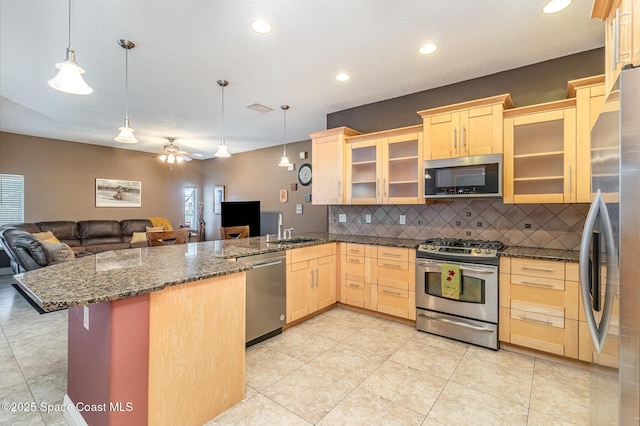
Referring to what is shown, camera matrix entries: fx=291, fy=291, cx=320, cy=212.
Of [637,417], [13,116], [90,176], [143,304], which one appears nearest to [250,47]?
[143,304]

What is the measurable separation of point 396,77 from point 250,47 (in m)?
1.59

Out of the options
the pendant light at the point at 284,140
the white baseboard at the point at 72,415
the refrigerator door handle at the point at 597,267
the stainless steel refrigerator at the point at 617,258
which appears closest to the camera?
the stainless steel refrigerator at the point at 617,258

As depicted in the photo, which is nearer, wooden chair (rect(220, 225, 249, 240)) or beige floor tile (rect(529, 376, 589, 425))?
beige floor tile (rect(529, 376, 589, 425))

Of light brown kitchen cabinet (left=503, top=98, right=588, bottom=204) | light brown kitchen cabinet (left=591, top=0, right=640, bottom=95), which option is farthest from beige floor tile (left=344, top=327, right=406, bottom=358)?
light brown kitchen cabinet (left=591, top=0, right=640, bottom=95)

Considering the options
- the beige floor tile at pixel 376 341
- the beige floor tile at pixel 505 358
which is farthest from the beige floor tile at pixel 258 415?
the beige floor tile at pixel 505 358

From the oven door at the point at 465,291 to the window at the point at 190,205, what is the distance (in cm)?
707

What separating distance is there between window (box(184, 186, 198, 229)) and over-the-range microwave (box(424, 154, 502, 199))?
7014 millimetres

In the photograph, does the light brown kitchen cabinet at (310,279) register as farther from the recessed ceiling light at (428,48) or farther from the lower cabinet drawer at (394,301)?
the recessed ceiling light at (428,48)

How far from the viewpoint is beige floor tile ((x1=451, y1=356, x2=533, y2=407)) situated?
2039 mm

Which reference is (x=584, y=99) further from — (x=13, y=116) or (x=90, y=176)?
(x=90, y=176)

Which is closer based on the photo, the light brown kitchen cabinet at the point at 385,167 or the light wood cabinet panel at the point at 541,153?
the light wood cabinet panel at the point at 541,153

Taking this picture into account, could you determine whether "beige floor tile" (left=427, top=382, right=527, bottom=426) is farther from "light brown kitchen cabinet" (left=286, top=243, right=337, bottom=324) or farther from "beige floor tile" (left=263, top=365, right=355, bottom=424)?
"light brown kitchen cabinet" (left=286, top=243, right=337, bottom=324)

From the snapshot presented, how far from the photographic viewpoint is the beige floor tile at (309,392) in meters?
1.88

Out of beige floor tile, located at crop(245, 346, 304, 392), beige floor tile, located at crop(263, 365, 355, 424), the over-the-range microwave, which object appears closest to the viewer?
beige floor tile, located at crop(263, 365, 355, 424)
